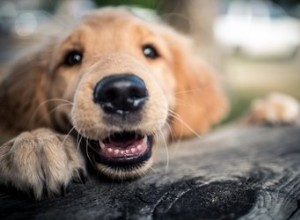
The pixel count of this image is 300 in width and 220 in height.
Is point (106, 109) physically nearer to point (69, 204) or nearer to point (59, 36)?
point (69, 204)

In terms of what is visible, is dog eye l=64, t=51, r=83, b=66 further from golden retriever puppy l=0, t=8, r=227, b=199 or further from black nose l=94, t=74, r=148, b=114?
black nose l=94, t=74, r=148, b=114

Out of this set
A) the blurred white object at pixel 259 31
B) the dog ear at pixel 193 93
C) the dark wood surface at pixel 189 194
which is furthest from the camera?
the blurred white object at pixel 259 31

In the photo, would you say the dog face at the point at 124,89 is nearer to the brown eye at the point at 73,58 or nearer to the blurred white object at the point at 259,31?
the brown eye at the point at 73,58

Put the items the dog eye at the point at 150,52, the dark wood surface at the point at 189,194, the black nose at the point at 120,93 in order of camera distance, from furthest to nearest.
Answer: the dog eye at the point at 150,52, the black nose at the point at 120,93, the dark wood surface at the point at 189,194

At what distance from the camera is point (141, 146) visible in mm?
2404

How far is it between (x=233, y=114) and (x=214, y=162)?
6.03m

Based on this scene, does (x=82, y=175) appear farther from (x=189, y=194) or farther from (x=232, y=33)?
(x=232, y=33)

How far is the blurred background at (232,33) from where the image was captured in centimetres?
878

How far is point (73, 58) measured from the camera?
317cm

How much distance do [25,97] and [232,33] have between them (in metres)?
19.8

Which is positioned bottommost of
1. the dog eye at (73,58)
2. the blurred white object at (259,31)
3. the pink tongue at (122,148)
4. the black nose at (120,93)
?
the blurred white object at (259,31)

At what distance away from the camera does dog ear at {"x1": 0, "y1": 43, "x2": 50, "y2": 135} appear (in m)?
3.30

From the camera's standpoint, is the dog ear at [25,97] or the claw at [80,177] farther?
the dog ear at [25,97]

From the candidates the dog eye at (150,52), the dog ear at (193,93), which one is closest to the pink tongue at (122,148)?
the dog eye at (150,52)
